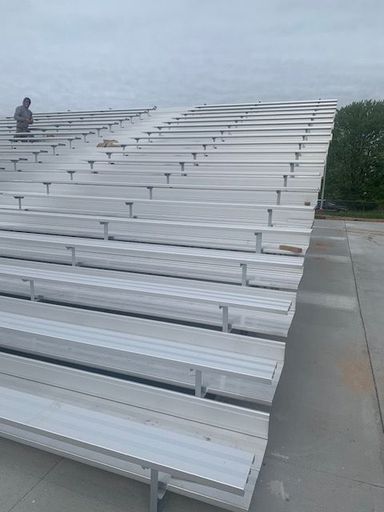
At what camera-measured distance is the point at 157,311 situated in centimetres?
272

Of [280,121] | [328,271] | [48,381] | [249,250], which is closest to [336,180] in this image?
[280,121]

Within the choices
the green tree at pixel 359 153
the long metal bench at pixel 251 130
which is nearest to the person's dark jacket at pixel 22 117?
the long metal bench at pixel 251 130

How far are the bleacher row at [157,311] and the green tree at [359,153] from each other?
16.7 m

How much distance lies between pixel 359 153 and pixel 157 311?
21292mm

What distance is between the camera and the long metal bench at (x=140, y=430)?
1.46 metres

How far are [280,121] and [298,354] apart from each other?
19.9 ft

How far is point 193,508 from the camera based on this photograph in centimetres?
150

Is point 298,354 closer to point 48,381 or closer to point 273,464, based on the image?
point 273,464

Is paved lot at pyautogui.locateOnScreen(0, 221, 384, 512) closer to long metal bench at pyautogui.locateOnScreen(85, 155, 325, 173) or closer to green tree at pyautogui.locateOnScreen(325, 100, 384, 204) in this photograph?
long metal bench at pyautogui.locateOnScreen(85, 155, 325, 173)

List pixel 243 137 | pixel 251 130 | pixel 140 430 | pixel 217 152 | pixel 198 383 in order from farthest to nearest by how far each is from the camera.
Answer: pixel 251 130 → pixel 243 137 → pixel 217 152 → pixel 198 383 → pixel 140 430

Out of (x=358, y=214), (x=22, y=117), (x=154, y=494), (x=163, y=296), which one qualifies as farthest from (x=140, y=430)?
(x=358, y=214)

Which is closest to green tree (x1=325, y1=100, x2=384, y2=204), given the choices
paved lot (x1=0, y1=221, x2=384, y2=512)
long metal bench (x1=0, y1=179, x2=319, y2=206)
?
long metal bench (x1=0, y1=179, x2=319, y2=206)

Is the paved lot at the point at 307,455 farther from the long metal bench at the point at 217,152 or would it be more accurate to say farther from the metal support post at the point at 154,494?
the long metal bench at the point at 217,152

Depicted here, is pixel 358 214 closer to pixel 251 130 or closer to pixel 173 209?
pixel 251 130
